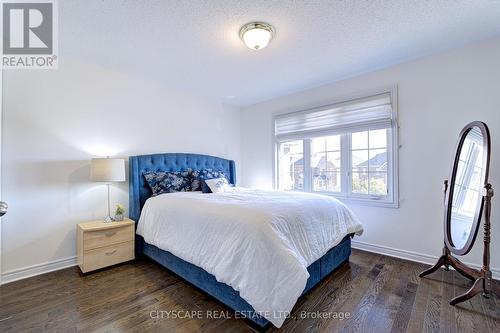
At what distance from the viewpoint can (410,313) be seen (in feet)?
5.65

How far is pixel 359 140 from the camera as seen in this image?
3148 millimetres

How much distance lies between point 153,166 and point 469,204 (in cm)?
365

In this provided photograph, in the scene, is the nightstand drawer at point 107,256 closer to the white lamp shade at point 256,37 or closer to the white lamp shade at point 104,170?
the white lamp shade at point 104,170

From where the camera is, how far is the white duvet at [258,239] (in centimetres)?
146

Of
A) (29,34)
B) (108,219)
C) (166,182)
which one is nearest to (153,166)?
(166,182)

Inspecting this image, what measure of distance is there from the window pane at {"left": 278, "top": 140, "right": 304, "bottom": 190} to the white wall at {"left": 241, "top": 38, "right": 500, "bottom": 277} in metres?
→ 1.08

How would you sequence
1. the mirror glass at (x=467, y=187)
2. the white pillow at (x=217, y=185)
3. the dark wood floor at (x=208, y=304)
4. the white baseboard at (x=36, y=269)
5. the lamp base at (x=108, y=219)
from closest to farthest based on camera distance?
the dark wood floor at (x=208, y=304)
the mirror glass at (x=467, y=187)
the white baseboard at (x=36, y=269)
the lamp base at (x=108, y=219)
the white pillow at (x=217, y=185)

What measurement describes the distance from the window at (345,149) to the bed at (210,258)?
2.60 ft

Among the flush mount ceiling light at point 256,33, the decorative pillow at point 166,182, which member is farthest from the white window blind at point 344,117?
the decorative pillow at point 166,182

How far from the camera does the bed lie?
1.56 m

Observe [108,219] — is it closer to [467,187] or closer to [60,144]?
[60,144]

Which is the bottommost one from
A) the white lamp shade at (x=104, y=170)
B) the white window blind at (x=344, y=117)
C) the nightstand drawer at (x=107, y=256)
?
the nightstand drawer at (x=107, y=256)

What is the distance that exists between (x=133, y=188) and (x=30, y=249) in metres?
1.14

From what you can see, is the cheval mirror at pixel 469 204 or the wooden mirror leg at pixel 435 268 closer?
the cheval mirror at pixel 469 204
